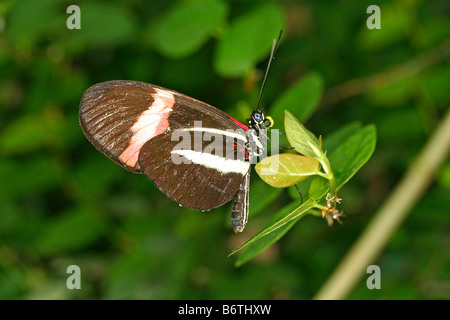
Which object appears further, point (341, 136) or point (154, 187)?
point (154, 187)

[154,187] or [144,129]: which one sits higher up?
[154,187]

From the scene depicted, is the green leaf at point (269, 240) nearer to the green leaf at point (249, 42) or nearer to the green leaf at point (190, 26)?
the green leaf at point (249, 42)

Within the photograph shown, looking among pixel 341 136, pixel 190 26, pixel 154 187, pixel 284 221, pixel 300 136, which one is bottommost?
pixel 284 221

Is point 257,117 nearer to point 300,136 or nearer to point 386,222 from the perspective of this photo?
point 300,136

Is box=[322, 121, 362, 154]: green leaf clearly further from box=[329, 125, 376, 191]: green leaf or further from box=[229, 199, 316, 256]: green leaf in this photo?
box=[229, 199, 316, 256]: green leaf

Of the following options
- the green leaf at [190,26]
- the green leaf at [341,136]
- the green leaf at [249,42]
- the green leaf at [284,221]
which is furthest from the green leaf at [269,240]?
the green leaf at [190,26]

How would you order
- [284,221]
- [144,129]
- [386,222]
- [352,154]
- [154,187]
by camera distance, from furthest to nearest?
[154,187] < [386,222] < [144,129] < [352,154] < [284,221]

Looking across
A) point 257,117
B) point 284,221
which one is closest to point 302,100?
point 257,117

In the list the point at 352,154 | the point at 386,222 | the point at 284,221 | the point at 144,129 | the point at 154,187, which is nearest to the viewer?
the point at 284,221
